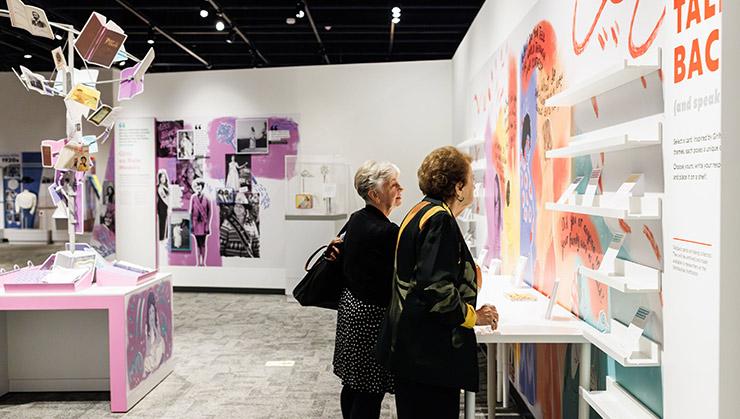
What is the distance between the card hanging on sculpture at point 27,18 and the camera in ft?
11.0

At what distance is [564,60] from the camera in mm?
2932

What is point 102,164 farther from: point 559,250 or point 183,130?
point 559,250

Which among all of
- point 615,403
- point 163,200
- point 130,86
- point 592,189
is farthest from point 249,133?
point 615,403

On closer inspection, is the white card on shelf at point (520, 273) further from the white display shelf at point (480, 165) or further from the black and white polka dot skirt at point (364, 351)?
the white display shelf at point (480, 165)

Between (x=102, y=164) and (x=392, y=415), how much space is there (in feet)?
26.1

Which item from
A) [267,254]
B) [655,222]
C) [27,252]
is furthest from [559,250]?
[27,252]

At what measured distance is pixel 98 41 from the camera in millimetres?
3648

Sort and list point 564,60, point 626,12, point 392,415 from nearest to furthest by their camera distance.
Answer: point 626,12 → point 564,60 → point 392,415

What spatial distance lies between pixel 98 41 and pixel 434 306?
274 centimetres

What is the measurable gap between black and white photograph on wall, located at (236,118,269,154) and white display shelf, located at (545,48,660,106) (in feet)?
18.4

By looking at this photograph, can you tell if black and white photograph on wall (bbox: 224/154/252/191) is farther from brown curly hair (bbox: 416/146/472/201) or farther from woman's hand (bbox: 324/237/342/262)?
brown curly hair (bbox: 416/146/472/201)

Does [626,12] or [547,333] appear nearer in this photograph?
[626,12]

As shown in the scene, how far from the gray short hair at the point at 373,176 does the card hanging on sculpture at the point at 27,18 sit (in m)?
1.99

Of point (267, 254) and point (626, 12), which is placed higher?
point (626, 12)
